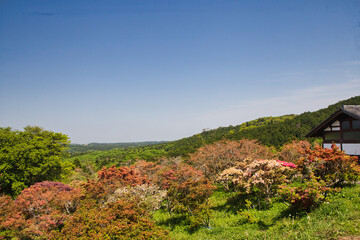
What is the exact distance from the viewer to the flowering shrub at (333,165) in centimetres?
866

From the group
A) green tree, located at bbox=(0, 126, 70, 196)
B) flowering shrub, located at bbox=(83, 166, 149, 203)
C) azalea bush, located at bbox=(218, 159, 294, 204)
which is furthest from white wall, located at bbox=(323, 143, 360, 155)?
green tree, located at bbox=(0, 126, 70, 196)

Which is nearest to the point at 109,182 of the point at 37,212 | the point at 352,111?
the point at 37,212

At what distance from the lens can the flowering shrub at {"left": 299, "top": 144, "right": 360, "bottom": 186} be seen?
866cm

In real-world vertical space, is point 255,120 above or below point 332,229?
above

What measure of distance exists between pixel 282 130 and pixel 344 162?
4168cm

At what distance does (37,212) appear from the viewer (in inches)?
490

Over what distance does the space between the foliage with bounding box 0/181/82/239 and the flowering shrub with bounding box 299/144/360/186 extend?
13749 millimetres

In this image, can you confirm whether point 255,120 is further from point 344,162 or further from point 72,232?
point 72,232

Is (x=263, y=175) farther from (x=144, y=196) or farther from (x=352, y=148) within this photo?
(x=352, y=148)

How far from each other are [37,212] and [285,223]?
14.3 metres

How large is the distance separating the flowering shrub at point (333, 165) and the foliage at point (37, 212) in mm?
13749

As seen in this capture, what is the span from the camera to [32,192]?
13234mm

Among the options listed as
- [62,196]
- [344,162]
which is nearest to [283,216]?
[344,162]

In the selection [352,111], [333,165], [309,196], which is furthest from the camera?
[352,111]
